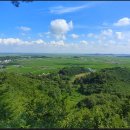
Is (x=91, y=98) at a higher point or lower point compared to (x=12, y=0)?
lower

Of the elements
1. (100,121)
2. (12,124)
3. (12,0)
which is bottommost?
(100,121)

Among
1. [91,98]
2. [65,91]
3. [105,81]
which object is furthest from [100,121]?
[105,81]

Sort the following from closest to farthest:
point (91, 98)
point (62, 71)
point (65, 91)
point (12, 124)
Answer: point (12, 124)
point (91, 98)
point (65, 91)
point (62, 71)

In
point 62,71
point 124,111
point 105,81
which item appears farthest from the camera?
point 62,71

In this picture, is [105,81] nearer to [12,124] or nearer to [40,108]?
[40,108]

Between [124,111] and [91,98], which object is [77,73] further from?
[124,111]

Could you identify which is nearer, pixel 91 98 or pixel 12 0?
pixel 12 0

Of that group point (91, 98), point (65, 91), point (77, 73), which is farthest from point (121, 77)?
point (91, 98)
